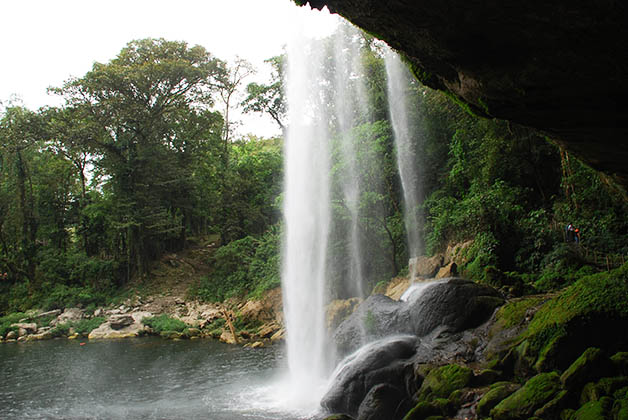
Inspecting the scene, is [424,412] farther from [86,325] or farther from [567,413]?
[86,325]

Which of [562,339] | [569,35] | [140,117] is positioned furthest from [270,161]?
[569,35]

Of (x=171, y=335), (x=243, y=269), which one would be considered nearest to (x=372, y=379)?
(x=171, y=335)

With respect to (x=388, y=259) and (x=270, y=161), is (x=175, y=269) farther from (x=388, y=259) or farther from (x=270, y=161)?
(x=388, y=259)

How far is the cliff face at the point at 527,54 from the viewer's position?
9.89 ft

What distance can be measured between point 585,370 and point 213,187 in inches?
1192

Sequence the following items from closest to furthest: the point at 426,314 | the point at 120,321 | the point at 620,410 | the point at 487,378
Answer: the point at 620,410
the point at 487,378
the point at 426,314
the point at 120,321

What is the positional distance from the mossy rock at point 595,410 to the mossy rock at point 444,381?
2263mm

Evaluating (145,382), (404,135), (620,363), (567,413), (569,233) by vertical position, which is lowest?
(145,382)

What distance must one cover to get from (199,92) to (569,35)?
102ft

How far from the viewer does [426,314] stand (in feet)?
33.8

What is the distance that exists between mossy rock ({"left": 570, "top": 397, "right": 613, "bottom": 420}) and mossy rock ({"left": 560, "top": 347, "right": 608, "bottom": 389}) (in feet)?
1.81

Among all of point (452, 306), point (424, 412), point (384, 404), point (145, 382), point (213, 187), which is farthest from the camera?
point (213, 187)

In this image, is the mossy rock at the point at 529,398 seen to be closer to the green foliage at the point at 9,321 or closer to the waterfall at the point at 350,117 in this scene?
the waterfall at the point at 350,117

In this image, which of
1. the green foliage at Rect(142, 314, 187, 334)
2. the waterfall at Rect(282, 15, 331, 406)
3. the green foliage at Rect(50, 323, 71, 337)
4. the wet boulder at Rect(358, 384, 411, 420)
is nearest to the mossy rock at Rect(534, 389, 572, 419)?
the wet boulder at Rect(358, 384, 411, 420)
